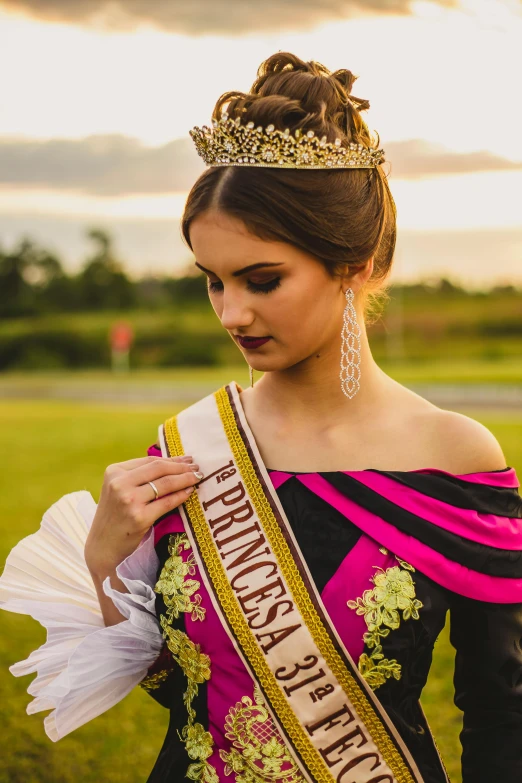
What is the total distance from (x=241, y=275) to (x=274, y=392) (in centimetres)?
42

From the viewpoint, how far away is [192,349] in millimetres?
45781

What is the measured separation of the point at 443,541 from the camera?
5.79 ft

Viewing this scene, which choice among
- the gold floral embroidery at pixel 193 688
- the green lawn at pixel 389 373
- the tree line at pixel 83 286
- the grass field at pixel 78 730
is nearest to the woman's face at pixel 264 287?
the gold floral embroidery at pixel 193 688

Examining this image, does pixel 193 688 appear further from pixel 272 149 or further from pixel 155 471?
pixel 272 149

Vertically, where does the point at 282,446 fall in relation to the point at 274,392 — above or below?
below

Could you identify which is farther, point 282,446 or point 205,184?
point 282,446

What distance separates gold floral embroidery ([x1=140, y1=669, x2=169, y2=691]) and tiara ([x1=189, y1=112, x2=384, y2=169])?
115 centimetres

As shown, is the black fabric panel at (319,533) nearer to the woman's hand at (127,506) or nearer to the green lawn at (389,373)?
the woman's hand at (127,506)

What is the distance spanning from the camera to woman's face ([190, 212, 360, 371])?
167cm

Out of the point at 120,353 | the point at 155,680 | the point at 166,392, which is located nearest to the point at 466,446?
the point at 155,680

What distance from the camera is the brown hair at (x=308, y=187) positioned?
1.67 m

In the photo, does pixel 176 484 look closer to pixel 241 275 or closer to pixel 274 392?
pixel 274 392

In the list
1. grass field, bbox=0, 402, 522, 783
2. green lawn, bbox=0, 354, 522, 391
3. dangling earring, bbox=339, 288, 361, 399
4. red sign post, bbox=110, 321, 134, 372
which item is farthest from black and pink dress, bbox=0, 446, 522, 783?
red sign post, bbox=110, 321, 134, 372

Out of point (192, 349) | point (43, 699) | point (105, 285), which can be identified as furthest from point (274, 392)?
point (105, 285)
